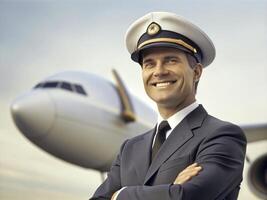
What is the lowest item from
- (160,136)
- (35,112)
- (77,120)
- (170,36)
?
(77,120)

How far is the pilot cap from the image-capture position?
4.50 ft

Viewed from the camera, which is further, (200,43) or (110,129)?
(110,129)

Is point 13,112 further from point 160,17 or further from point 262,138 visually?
point 160,17

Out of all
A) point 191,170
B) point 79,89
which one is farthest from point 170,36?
point 79,89

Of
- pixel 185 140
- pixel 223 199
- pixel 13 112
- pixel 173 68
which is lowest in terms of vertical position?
pixel 13 112

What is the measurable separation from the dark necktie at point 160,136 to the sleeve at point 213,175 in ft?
0.43

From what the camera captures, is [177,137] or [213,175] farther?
[177,137]

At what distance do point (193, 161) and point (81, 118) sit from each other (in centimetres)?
740

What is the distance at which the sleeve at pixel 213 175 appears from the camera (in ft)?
3.93

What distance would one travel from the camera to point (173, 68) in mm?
1296

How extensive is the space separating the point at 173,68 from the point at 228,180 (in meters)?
0.31

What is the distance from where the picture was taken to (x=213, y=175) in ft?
3.97

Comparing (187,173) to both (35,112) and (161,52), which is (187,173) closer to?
(161,52)

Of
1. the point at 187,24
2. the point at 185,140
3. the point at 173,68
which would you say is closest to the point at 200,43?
the point at 187,24
